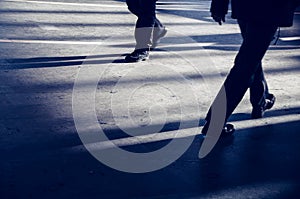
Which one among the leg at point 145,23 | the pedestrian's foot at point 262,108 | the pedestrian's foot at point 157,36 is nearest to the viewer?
the pedestrian's foot at point 262,108

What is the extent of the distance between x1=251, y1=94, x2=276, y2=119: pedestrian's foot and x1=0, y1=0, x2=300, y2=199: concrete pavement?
0.07 meters

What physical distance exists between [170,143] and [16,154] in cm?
118

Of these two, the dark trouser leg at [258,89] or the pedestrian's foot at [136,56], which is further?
the pedestrian's foot at [136,56]

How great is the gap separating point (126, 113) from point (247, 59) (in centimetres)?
123

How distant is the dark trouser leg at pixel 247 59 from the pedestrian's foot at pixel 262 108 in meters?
0.64

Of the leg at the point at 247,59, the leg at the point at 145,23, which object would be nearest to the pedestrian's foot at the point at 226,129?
the leg at the point at 247,59

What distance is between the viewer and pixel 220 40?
26.6 ft

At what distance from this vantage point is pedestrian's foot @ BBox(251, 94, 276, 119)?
5055 mm

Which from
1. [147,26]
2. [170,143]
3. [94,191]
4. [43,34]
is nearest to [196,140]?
[170,143]

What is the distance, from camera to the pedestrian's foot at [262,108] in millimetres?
5055

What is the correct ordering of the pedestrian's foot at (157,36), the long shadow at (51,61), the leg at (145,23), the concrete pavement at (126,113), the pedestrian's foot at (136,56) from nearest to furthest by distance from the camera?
the concrete pavement at (126,113)
the long shadow at (51,61)
the leg at (145,23)
the pedestrian's foot at (136,56)
the pedestrian's foot at (157,36)

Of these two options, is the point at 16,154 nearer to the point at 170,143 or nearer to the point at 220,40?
the point at 170,143

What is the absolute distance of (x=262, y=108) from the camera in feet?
16.6

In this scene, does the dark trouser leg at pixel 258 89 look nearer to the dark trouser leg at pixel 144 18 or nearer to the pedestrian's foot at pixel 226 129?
the pedestrian's foot at pixel 226 129
